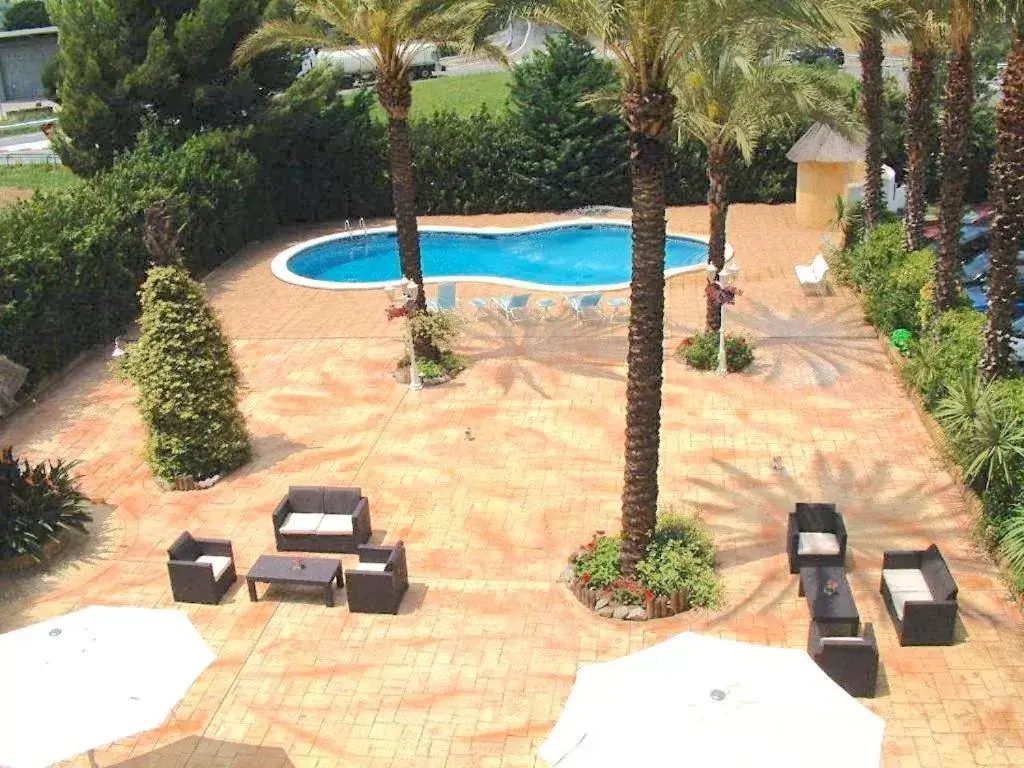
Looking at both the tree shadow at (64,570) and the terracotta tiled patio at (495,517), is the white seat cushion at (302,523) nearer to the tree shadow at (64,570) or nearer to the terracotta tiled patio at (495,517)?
the terracotta tiled patio at (495,517)

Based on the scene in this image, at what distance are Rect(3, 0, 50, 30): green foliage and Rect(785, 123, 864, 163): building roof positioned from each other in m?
62.4

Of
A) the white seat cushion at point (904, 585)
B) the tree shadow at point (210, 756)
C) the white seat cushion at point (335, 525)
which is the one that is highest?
the white seat cushion at point (335, 525)

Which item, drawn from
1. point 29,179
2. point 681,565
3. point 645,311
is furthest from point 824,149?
point 29,179

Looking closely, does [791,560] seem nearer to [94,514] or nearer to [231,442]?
[231,442]

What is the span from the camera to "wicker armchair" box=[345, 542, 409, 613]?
12023 mm

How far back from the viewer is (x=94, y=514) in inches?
582

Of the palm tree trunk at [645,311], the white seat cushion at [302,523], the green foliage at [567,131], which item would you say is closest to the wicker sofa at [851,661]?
the palm tree trunk at [645,311]

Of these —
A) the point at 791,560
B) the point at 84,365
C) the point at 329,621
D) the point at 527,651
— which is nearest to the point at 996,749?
Result: the point at 791,560

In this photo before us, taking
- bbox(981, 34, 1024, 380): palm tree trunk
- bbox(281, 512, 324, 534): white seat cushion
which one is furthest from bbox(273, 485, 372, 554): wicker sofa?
bbox(981, 34, 1024, 380): palm tree trunk

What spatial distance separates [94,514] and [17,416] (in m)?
4.35

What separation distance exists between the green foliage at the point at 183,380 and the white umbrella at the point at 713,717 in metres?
8.51

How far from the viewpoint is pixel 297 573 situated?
40.7ft

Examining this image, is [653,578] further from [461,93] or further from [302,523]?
[461,93]

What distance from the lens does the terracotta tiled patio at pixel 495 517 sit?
1043 cm
